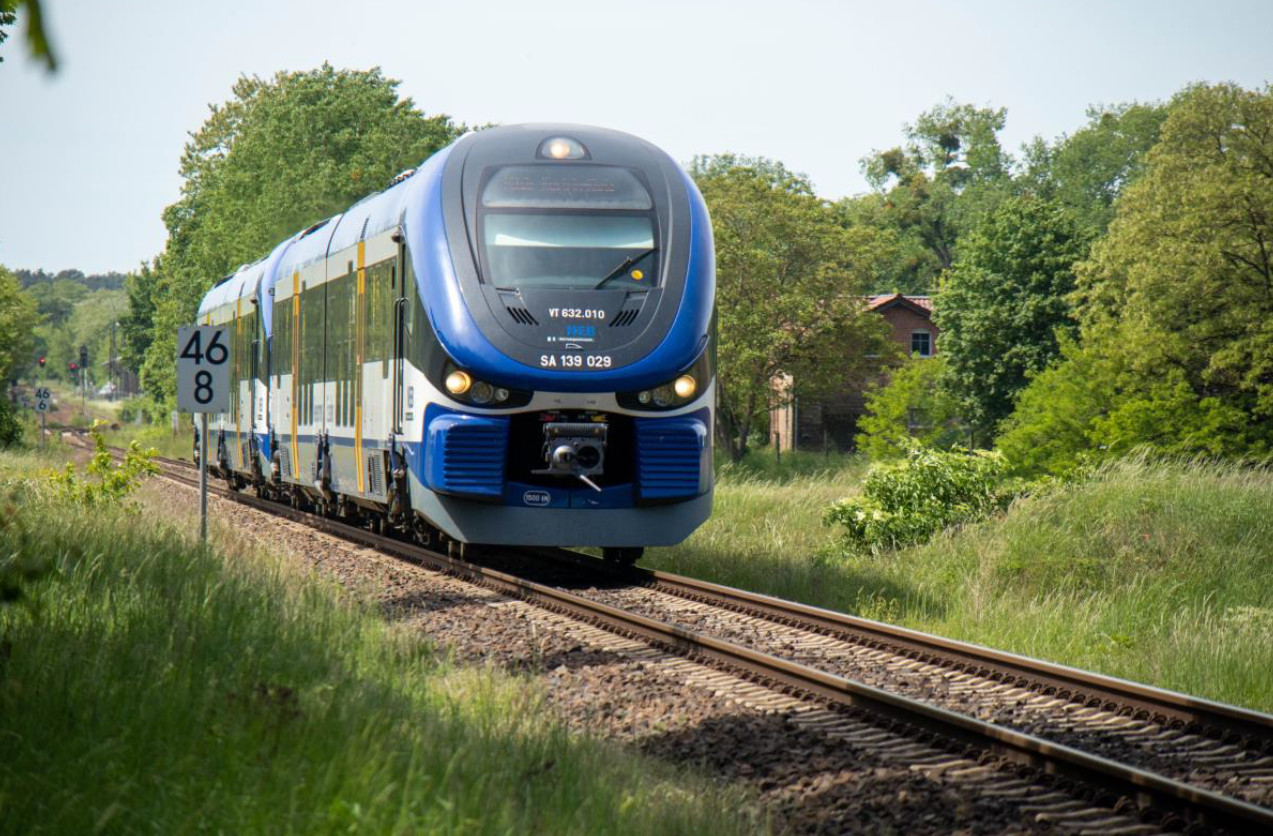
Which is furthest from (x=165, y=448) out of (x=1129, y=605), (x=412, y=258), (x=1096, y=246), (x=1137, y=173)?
(x=1137, y=173)

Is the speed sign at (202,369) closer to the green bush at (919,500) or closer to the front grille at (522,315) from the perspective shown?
the front grille at (522,315)

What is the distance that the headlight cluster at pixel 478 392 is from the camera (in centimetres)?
1208

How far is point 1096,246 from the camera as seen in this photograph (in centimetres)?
4972

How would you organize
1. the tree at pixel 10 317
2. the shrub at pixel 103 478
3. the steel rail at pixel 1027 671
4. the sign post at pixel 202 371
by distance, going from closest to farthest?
the steel rail at pixel 1027 671 → the sign post at pixel 202 371 → the shrub at pixel 103 478 → the tree at pixel 10 317

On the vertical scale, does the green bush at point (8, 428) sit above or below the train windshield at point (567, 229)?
below

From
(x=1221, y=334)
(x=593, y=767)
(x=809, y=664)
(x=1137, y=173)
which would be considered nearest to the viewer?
(x=593, y=767)

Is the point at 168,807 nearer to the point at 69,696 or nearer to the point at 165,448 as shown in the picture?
the point at 69,696

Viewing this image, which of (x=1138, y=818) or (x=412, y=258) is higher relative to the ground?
(x=412, y=258)

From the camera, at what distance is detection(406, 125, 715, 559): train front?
12078 millimetres

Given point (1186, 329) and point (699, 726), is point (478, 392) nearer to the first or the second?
point (699, 726)

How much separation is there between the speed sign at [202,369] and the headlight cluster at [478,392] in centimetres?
313

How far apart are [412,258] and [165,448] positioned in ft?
157

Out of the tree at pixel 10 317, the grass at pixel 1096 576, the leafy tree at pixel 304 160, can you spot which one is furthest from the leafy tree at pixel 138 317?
the grass at pixel 1096 576

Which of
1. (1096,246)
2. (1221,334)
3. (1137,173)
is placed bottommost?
(1221,334)
